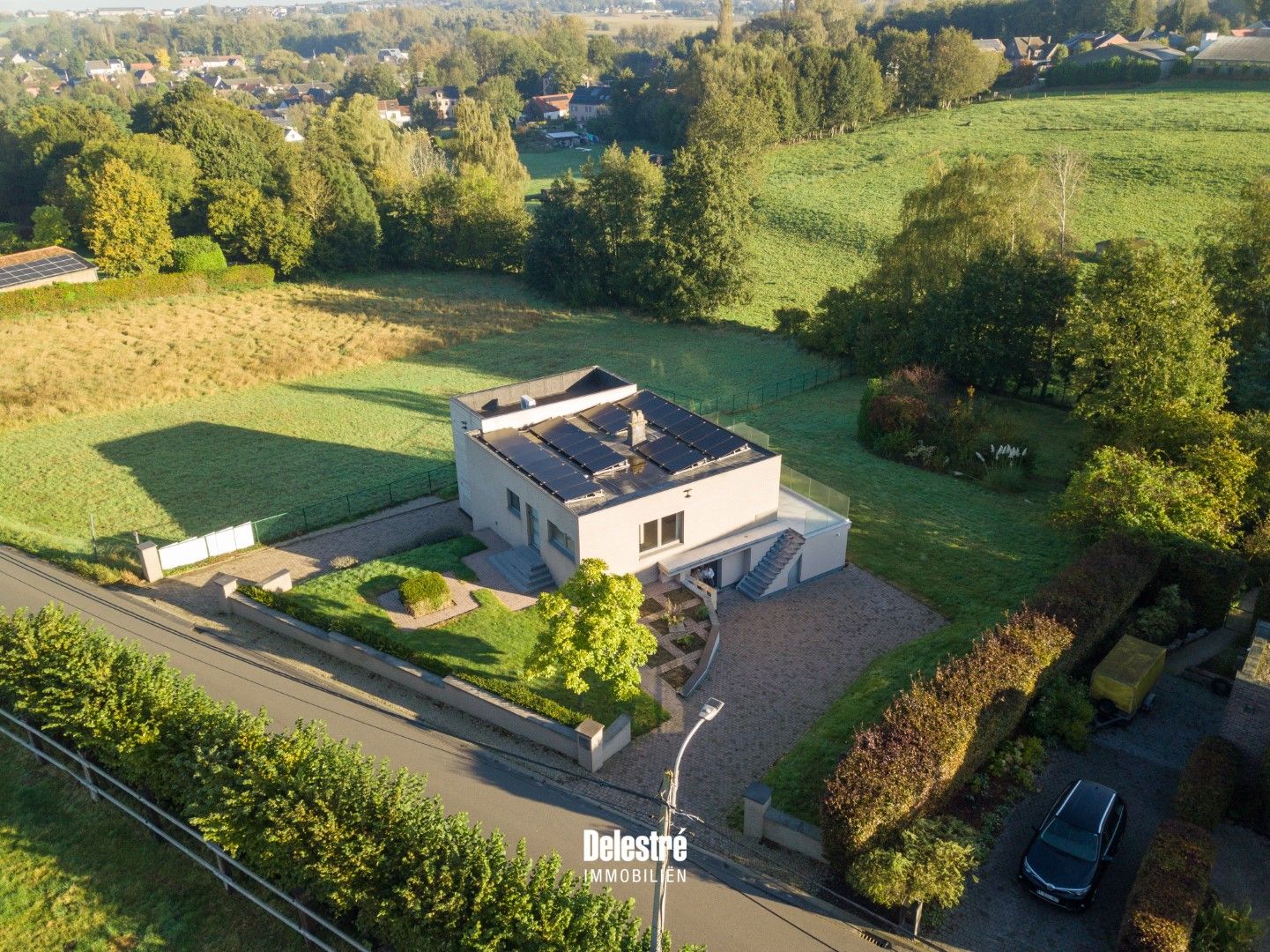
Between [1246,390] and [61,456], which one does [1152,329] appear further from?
[61,456]

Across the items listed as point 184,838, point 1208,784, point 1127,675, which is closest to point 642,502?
point 1127,675

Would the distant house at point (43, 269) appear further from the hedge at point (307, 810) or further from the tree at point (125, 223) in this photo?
the hedge at point (307, 810)

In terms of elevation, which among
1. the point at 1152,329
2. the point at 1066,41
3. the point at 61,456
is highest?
the point at 1066,41

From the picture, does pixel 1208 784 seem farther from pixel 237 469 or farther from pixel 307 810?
pixel 237 469

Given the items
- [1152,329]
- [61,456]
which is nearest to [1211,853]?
[1152,329]

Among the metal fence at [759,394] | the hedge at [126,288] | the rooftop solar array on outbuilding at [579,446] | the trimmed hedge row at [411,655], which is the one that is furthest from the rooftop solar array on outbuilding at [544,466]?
the hedge at [126,288]

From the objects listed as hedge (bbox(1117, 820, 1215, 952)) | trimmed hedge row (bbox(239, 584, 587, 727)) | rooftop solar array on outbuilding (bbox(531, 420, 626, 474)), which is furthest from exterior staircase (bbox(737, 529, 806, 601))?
hedge (bbox(1117, 820, 1215, 952))

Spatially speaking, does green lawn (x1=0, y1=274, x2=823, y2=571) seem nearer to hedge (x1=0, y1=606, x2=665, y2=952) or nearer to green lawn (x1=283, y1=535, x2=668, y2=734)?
green lawn (x1=283, y1=535, x2=668, y2=734)
